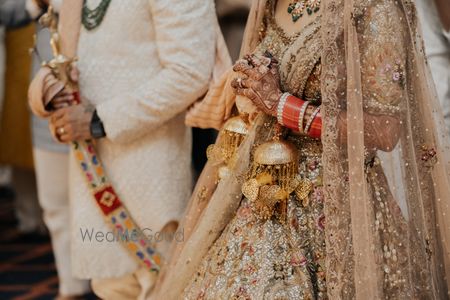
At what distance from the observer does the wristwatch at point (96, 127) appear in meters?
2.38

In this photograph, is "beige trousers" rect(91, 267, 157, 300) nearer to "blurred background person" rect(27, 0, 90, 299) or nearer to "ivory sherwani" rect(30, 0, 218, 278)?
"ivory sherwani" rect(30, 0, 218, 278)

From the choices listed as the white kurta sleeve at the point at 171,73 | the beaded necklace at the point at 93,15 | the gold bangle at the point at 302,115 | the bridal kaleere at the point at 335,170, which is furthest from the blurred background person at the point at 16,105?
the gold bangle at the point at 302,115

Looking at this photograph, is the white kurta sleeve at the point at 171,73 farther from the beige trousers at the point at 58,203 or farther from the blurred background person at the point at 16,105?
the blurred background person at the point at 16,105

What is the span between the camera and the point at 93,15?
7.78 ft

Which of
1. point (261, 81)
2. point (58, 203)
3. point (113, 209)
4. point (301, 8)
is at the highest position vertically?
point (301, 8)

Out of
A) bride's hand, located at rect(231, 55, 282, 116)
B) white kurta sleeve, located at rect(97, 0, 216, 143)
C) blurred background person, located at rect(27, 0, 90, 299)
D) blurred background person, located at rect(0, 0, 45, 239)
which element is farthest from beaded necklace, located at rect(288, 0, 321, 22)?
blurred background person, located at rect(0, 0, 45, 239)

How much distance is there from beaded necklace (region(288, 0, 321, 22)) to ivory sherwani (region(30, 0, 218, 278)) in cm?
54

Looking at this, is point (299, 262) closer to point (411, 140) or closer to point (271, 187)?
point (271, 187)

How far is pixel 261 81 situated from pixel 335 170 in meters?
0.26

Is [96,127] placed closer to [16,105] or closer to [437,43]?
[437,43]

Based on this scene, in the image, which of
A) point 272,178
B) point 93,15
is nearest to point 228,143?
point 272,178

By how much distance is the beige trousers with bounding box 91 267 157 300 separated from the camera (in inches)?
98.3

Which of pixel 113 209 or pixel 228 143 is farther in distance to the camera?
pixel 113 209

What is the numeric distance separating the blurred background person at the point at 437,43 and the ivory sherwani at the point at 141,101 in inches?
Result: 27.0
